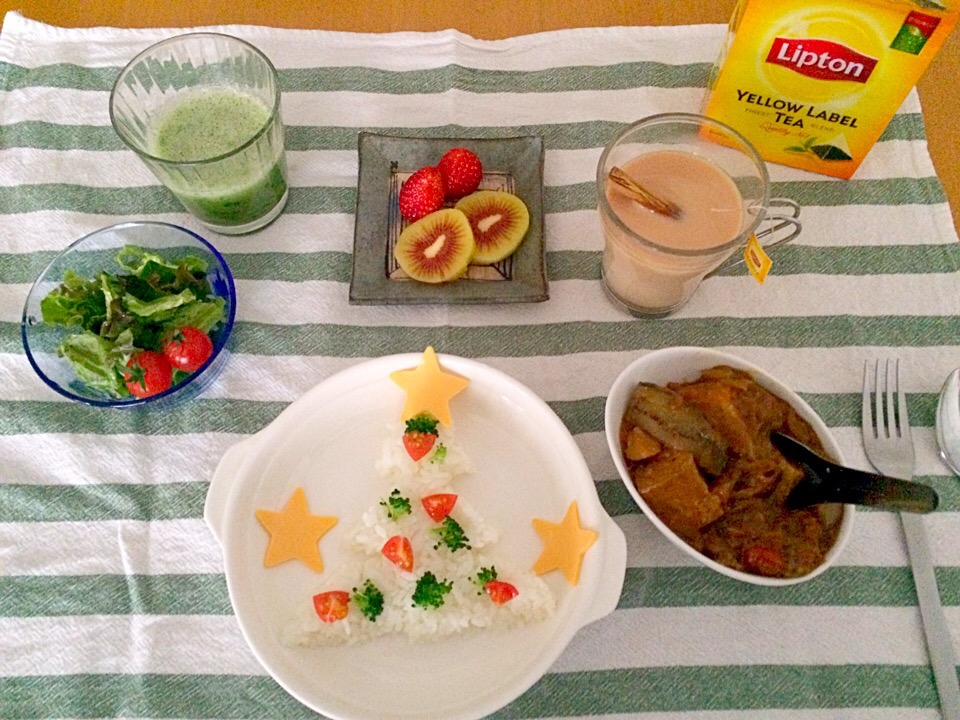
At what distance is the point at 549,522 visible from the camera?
941 mm

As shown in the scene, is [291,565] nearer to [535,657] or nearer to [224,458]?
[224,458]

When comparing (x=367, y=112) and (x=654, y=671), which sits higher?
(x=367, y=112)

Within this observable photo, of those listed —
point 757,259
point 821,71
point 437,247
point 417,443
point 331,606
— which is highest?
point 821,71

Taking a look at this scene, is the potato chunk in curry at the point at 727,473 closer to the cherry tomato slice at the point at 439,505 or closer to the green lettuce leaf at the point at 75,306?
the cherry tomato slice at the point at 439,505

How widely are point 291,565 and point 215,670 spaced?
0.19m

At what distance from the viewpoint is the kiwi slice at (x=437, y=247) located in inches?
45.3

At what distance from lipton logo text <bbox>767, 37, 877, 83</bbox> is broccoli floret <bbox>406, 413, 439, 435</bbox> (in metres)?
0.83

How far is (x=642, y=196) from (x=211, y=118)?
796 mm

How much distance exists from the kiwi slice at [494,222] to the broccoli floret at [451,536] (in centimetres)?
47

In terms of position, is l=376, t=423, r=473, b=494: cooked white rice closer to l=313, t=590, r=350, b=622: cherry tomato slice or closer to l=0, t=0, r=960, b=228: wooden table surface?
l=313, t=590, r=350, b=622: cherry tomato slice

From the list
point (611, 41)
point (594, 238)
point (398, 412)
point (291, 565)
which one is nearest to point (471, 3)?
point (611, 41)

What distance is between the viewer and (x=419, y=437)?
3.17 feet

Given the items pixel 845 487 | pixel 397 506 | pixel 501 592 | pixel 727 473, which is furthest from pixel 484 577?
pixel 845 487

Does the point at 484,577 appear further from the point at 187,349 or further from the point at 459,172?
the point at 459,172
